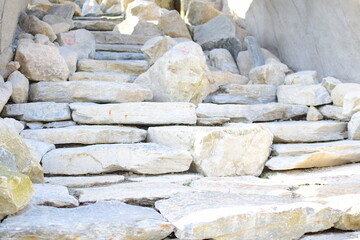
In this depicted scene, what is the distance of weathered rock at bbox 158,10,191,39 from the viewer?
7.27 metres

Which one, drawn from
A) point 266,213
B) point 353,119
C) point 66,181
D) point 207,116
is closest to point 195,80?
point 207,116

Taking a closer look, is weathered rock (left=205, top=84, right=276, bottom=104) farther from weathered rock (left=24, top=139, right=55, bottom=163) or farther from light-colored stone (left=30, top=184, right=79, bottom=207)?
light-colored stone (left=30, top=184, right=79, bottom=207)

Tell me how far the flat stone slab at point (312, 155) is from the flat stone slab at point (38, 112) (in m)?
1.87

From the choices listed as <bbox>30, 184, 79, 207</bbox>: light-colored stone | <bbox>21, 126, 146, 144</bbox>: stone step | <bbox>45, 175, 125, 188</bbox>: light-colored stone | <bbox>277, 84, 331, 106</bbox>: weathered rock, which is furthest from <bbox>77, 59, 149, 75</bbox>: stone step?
<bbox>30, 184, 79, 207</bbox>: light-colored stone

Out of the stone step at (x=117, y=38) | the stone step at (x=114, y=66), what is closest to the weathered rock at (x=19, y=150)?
the stone step at (x=114, y=66)

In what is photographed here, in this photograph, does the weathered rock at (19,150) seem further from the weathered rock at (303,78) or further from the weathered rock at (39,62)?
the weathered rock at (303,78)

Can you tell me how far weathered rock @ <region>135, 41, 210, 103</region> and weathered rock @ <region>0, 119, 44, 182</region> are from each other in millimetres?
1883

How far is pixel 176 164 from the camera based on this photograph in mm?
3660

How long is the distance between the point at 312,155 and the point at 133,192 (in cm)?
168

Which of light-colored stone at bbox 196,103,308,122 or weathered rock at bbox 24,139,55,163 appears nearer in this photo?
weathered rock at bbox 24,139,55,163

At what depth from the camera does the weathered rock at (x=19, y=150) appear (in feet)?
9.53

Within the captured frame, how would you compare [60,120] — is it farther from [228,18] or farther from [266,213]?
[228,18]

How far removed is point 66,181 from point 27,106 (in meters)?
1.24

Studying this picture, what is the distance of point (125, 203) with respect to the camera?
2.88 meters
